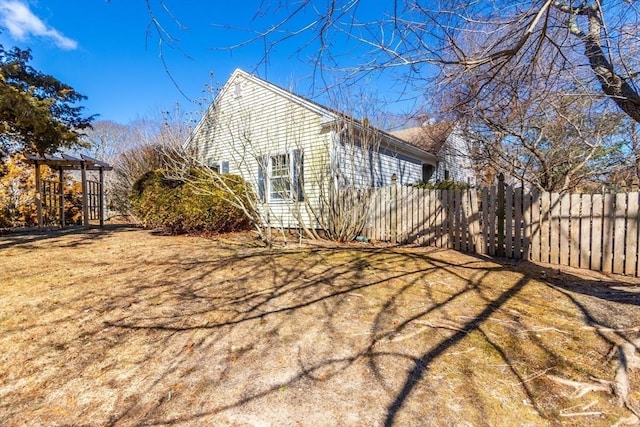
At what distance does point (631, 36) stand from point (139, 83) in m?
5.28

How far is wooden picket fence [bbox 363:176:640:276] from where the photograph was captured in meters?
4.80

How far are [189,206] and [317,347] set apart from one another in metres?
6.92

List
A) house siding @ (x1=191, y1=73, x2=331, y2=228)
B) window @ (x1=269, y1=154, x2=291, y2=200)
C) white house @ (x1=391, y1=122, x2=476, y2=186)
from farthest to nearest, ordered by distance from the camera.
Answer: white house @ (x1=391, y1=122, x2=476, y2=186), house siding @ (x1=191, y1=73, x2=331, y2=228), window @ (x1=269, y1=154, x2=291, y2=200)

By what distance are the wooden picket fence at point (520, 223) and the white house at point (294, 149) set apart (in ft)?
4.85

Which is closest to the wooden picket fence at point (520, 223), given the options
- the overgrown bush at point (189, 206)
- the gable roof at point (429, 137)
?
the overgrown bush at point (189, 206)

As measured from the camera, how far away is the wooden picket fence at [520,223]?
15.8 feet

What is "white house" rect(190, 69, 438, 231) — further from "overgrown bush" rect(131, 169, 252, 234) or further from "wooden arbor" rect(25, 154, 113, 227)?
"wooden arbor" rect(25, 154, 113, 227)

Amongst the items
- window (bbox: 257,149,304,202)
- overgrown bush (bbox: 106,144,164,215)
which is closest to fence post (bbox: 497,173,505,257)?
window (bbox: 257,149,304,202)

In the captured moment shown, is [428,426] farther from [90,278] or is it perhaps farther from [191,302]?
[90,278]

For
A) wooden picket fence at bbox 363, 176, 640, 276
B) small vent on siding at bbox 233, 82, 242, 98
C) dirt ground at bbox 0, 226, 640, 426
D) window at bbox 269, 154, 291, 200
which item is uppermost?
small vent on siding at bbox 233, 82, 242, 98

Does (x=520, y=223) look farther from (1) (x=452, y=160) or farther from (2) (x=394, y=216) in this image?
(1) (x=452, y=160)

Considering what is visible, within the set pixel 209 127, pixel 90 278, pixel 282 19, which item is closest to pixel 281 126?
pixel 209 127

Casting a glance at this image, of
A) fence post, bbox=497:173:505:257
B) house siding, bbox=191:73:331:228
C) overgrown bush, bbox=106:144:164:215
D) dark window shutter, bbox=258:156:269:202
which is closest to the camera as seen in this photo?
fence post, bbox=497:173:505:257

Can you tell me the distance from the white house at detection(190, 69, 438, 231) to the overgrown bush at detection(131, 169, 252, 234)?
0.98 m
